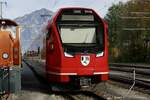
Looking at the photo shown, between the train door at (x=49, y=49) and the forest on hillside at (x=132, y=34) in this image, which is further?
the forest on hillside at (x=132, y=34)

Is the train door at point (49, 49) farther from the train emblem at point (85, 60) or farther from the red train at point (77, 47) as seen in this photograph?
the train emblem at point (85, 60)

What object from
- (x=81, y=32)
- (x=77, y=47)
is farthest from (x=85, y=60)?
(x=81, y=32)

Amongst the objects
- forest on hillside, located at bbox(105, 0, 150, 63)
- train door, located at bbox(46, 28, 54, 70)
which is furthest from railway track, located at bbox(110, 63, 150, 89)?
forest on hillside, located at bbox(105, 0, 150, 63)

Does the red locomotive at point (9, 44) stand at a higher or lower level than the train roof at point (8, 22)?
lower

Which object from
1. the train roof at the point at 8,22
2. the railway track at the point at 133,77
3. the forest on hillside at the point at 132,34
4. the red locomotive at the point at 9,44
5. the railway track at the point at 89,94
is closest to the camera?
the railway track at the point at 89,94

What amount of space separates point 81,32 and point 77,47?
88cm

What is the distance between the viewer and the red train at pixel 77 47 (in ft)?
64.8

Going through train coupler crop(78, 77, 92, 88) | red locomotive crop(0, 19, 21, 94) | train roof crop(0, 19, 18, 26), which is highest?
train roof crop(0, 19, 18, 26)

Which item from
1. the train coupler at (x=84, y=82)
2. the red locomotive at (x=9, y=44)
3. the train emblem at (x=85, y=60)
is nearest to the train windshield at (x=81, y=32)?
the train emblem at (x=85, y=60)

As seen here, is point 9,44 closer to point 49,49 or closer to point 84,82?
point 49,49

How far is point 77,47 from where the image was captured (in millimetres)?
19891

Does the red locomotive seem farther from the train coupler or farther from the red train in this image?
the train coupler

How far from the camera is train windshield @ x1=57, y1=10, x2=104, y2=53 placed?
65.7 feet

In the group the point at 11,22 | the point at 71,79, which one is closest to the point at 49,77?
the point at 71,79
